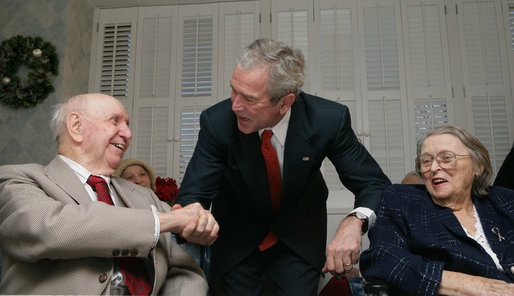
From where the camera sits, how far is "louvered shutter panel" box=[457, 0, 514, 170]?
398cm

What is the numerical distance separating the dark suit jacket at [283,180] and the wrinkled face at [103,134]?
0.29 metres

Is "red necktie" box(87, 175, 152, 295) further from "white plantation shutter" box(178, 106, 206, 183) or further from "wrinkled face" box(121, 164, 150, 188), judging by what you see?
"white plantation shutter" box(178, 106, 206, 183)

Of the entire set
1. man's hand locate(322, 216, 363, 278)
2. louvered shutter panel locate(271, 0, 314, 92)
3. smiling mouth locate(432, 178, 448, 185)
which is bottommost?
man's hand locate(322, 216, 363, 278)

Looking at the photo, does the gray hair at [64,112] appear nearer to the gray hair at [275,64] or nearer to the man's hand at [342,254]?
the gray hair at [275,64]

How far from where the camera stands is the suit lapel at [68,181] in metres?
1.38

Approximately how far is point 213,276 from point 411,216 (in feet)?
2.75

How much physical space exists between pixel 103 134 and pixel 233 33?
308 centimetres

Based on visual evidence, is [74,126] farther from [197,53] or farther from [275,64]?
[197,53]

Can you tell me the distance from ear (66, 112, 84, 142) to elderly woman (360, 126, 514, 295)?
1083 mm

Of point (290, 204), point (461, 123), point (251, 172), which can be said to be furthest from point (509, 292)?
point (461, 123)

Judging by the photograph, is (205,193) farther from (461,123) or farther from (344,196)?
(461,123)

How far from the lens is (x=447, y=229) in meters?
1.62

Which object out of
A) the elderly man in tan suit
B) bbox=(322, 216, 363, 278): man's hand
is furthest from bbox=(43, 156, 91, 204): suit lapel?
bbox=(322, 216, 363, 278): man's hand

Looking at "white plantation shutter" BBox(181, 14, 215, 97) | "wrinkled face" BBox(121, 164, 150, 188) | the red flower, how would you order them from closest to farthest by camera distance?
"wrinkled face" BBox(121, 164, 150, 188), the red flower, "white plantation shutter" BBox(181, 14, 215, 97)
